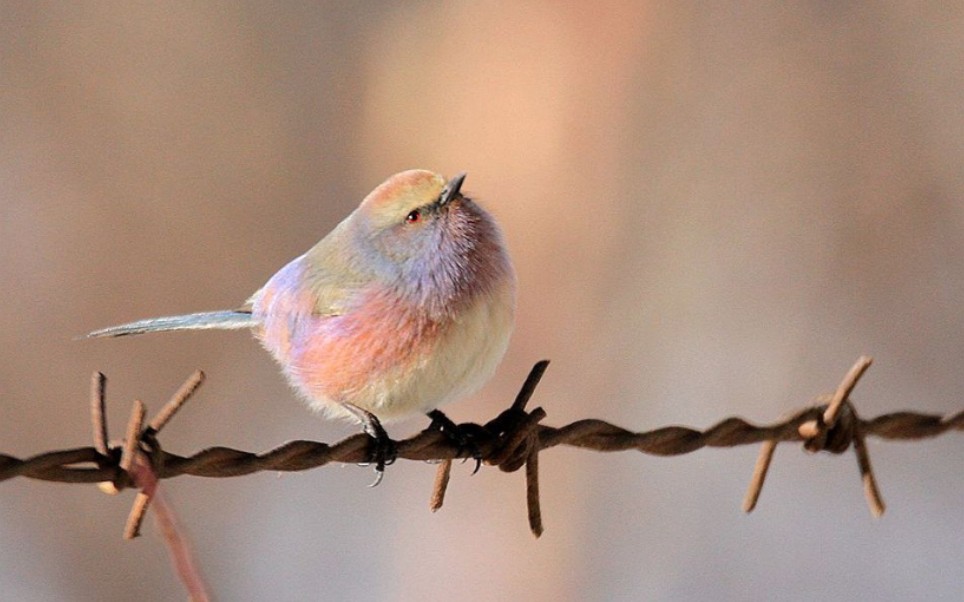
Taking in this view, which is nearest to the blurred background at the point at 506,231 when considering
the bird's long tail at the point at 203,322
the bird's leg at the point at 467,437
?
the bird's long tail at the point at 203,322

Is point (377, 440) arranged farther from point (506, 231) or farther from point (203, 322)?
point (506, 231)

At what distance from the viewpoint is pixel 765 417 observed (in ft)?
14.9

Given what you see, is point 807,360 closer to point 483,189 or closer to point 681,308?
point 681,308

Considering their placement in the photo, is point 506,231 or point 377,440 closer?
point 377,440

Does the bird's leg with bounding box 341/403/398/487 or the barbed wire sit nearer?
the barbed wire

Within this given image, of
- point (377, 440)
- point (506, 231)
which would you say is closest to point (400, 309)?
point (377, 440)

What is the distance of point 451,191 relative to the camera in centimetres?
183

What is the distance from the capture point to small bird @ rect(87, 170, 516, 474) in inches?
68.9

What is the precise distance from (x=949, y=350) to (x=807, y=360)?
→ 59cm

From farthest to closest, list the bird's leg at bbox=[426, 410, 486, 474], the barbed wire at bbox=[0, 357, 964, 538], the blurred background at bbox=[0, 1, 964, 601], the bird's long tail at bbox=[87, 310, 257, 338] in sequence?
the blurred background at bbox=[0, 1, 964, 601], the bird's long tail at bbox=[87, 310, 257, 338], the bird's leg at bbox=[426, 410, 486, 474], the barbed wire at bbox=[0, 357, 964, 538]

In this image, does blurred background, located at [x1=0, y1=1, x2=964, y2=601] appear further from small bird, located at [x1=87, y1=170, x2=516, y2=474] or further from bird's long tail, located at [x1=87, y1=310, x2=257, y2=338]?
small bird, located at [x1=87, y1=170, x2=516, y2=474]

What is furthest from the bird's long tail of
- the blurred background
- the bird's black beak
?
the blurred background

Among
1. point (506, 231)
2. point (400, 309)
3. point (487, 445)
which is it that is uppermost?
point (506, 231)

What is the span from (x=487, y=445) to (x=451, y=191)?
0.48 m
